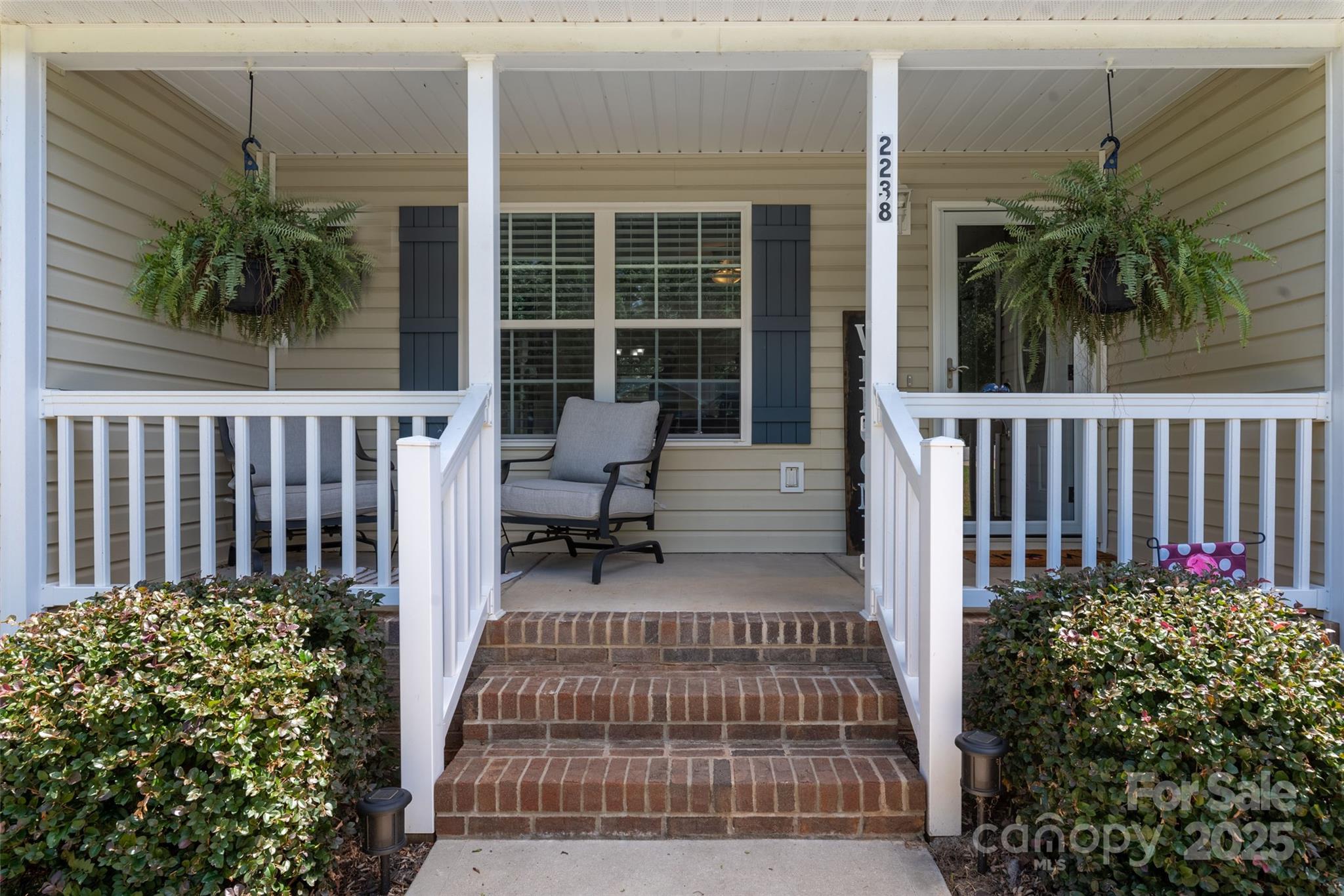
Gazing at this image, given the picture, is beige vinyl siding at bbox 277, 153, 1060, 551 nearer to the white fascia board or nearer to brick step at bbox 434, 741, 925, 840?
the white fascia board

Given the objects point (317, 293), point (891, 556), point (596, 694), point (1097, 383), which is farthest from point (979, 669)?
point (317, 293)

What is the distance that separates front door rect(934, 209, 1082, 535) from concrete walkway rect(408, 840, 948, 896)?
2.52m

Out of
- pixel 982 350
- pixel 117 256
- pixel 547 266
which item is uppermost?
pixel 547 266

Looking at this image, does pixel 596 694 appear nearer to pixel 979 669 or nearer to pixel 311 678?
pixel 311 678

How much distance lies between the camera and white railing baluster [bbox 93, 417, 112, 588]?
2.73m

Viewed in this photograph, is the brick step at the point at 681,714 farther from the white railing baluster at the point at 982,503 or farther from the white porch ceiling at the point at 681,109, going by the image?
the white porch ceiling at the point at 681,109

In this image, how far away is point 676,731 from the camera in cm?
240

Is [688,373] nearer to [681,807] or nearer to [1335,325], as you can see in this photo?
[681,807]

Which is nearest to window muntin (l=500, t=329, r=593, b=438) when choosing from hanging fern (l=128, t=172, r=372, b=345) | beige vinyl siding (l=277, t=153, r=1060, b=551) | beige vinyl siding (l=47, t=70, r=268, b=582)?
beige vinyl siding (l=277, t=153, r=1060, b=551)

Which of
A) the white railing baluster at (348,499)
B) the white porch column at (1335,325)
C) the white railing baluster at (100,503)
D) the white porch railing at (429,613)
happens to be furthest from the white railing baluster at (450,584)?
the white porch column at (1335,325)

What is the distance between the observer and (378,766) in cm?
227

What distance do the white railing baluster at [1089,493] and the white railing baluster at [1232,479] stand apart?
1.55ft

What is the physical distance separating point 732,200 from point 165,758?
3.61 m

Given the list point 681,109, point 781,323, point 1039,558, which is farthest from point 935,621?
point 681,109
